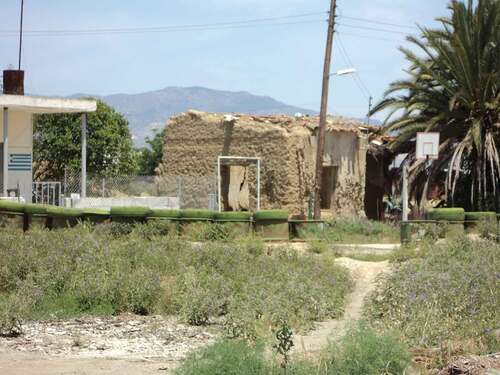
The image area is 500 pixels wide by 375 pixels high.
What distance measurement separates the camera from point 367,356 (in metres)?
8.88

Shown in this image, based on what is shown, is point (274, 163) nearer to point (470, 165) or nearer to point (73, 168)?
point (470, 165)

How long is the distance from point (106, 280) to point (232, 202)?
45.8 ft

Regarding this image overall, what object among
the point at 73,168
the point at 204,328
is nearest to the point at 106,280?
the point at 204,328

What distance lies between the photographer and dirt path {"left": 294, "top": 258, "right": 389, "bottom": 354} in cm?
1173

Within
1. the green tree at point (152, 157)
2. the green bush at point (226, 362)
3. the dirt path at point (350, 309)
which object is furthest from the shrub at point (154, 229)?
the green tree at point (152, 157)

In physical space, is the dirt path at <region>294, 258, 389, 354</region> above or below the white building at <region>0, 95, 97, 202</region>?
below

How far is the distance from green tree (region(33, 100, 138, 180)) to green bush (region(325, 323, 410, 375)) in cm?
3268

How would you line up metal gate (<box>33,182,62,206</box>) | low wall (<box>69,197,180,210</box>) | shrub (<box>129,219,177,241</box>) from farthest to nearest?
1. metal gate (<box>33,182,62,206</box>)
2. low wall (<box>69,197,180,210</box>)
3. shrub (<box>129,219,177,241</box>)

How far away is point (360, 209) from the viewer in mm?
32344

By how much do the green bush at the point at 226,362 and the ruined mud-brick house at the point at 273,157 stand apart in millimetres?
20396

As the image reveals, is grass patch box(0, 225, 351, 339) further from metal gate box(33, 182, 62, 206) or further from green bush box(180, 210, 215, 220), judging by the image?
metal gate box(33, 182, 62, 206)

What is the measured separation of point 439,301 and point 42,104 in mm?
18517

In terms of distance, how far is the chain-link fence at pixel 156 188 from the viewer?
29.8m

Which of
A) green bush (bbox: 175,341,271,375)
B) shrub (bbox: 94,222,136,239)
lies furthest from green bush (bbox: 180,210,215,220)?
green bush (bbox: 175,341,271,375)
